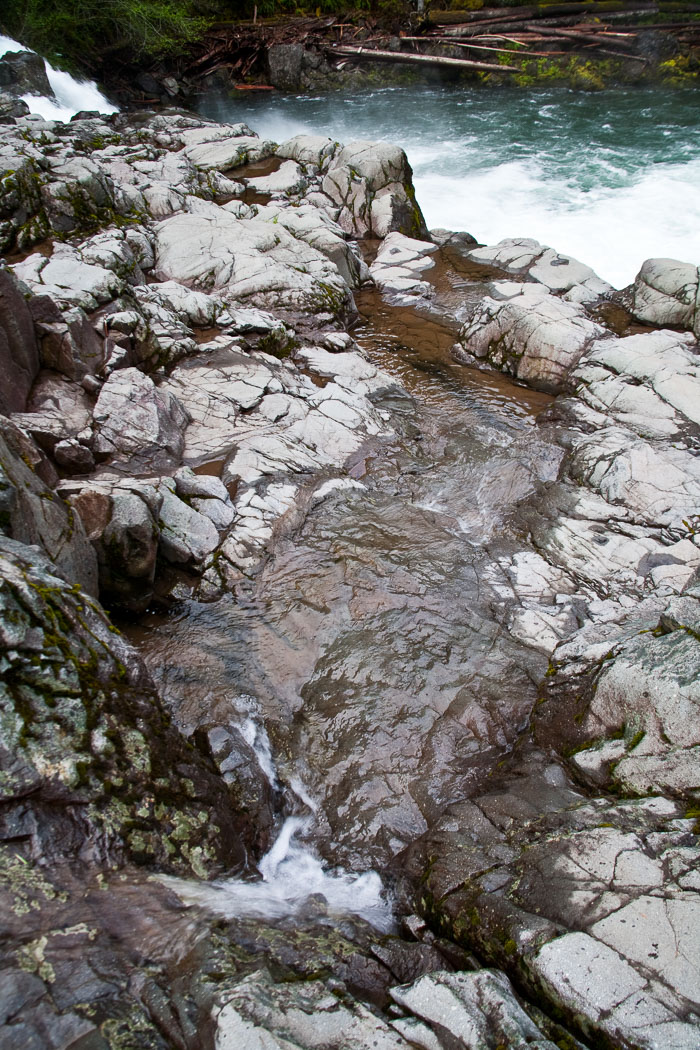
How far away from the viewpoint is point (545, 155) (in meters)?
16.6

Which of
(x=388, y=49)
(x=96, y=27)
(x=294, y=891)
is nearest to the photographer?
(x=294, y=891)

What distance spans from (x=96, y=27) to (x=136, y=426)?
22047mm

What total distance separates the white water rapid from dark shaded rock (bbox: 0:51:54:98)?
218mm

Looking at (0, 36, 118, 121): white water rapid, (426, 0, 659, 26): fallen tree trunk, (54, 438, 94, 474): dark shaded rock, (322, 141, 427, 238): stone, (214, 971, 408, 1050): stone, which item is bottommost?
(214, 971, 408, 1050): stone

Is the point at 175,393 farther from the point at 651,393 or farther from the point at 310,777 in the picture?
the point at 651,393

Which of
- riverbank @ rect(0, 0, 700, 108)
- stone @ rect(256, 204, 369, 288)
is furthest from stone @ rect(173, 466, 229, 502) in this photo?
riverbank @ rect(0, 0, 700, 108)

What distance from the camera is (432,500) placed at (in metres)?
6.85

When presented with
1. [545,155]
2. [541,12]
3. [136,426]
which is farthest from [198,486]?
[541,12]

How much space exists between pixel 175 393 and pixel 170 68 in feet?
75.9

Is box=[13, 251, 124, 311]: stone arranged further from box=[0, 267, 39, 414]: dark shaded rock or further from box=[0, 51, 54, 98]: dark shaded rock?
box=[0, 51, 54, 98]: dark shaded rock

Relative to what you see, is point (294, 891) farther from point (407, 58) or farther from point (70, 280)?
point (407, 58)

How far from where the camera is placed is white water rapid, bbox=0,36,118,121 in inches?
673

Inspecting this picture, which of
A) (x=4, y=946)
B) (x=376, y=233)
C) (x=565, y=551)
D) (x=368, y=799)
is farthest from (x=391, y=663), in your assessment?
(x=376, y=233)

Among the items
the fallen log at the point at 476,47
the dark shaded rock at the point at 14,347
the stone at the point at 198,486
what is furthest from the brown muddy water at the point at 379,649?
the fallen log at the point at 476,47
